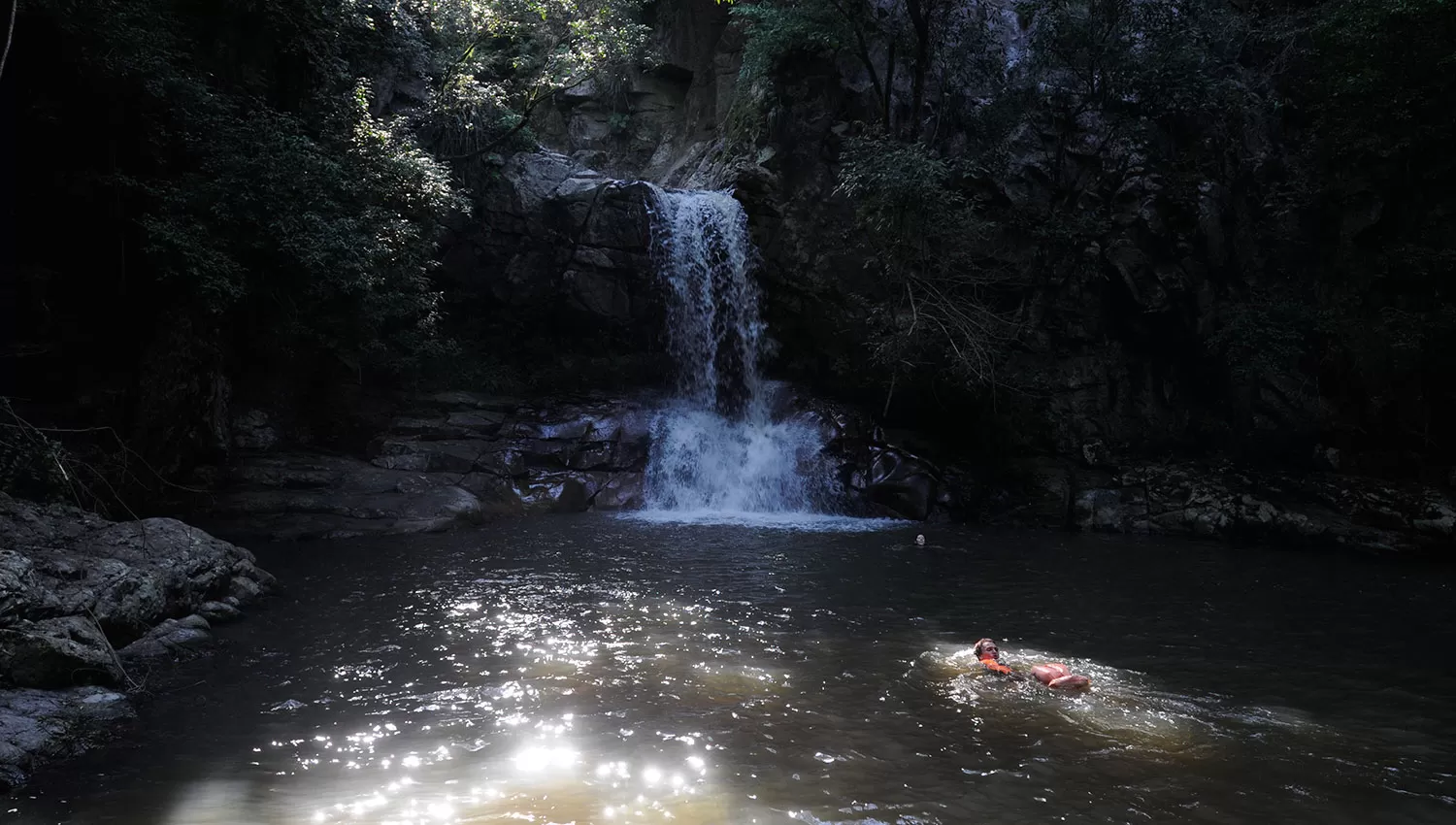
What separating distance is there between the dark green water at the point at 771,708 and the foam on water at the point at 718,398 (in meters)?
5.93

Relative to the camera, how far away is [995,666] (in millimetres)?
5570

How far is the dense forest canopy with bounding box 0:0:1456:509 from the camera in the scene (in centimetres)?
884

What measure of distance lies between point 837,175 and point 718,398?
5756 mm

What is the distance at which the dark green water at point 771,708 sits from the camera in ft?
12.0

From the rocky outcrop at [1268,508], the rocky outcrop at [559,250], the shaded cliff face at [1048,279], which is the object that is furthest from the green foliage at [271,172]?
the rocky outcrop at [1268,508]

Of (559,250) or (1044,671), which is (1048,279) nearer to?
(559,250)

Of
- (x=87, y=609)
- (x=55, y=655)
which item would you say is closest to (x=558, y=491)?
(x=87, y=609)

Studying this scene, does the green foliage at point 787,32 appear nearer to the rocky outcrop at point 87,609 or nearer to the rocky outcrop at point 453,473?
the rocky outcrop at point 453,473

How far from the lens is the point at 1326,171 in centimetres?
1464

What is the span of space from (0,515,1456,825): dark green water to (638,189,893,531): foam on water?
233 inches

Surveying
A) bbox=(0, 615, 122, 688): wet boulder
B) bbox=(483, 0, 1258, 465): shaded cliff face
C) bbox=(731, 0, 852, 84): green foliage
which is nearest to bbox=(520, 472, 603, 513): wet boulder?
bbox=(483, 0, 1258, 465): shaded cliff face

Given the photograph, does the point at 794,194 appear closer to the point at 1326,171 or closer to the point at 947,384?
the point at 947,384

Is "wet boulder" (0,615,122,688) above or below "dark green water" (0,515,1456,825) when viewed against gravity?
above

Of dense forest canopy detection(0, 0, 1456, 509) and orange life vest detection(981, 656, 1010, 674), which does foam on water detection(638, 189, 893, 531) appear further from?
orange life vest detection(981, 656, 1010, 674)
